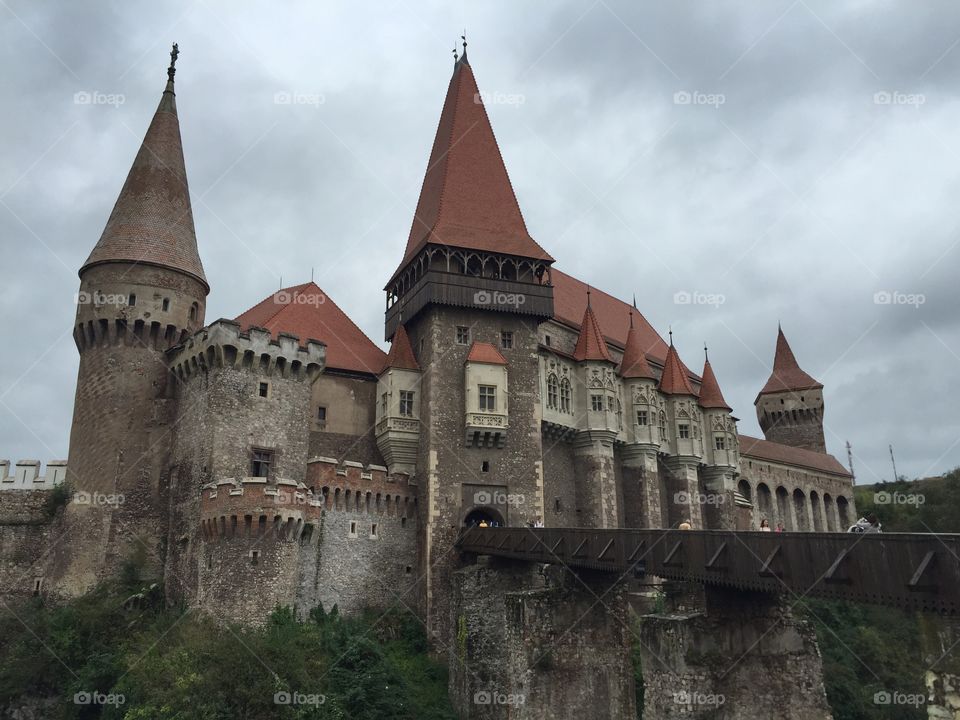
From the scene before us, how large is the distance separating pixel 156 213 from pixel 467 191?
1226 centimetres

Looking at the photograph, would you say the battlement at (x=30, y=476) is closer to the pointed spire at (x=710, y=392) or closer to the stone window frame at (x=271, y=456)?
the stone window frame at (x=271, y=456)

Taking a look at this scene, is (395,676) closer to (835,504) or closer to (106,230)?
(106,230)

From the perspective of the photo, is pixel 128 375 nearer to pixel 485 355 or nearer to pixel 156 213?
pixel 156 213

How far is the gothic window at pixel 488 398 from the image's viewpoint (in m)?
29.9

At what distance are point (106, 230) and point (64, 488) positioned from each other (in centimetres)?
938

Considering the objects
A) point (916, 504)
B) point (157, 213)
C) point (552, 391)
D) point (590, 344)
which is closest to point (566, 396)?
point (552, 391)

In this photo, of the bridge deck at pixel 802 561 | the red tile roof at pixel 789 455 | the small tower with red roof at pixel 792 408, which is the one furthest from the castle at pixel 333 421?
the small tower with red roof at pixel 792 408

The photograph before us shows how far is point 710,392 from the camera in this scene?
42594mm

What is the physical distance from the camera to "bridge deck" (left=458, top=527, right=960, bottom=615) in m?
10.7

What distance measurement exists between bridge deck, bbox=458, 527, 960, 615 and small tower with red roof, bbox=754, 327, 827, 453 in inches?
1975

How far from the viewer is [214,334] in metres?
26.3

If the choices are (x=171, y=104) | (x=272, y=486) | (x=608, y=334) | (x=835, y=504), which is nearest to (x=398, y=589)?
(x=272, y=486)

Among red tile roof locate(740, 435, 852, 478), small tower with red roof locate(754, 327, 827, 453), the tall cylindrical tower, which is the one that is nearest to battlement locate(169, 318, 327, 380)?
the tall cylindrical tower

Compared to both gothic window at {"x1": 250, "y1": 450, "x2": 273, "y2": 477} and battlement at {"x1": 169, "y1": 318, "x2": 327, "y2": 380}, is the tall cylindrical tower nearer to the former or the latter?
battlement at {"x1": 169, "y1": 318, "x2": 327, "y2": 380}
